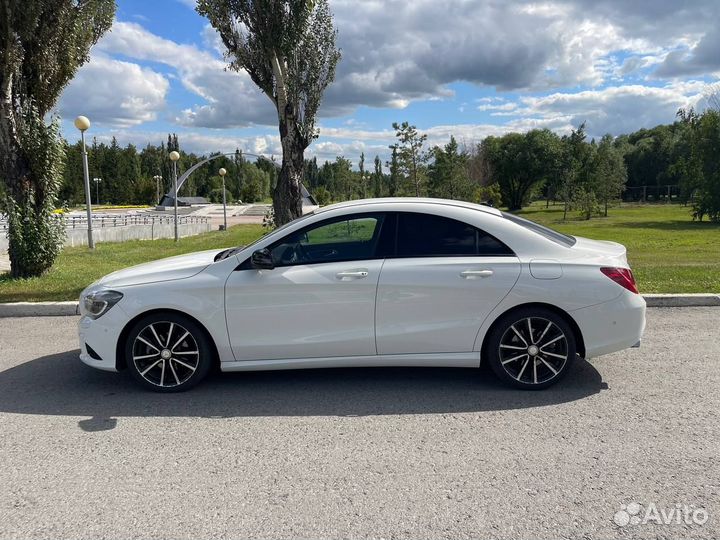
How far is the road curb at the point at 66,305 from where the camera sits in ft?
25.7

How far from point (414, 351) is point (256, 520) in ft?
6.82

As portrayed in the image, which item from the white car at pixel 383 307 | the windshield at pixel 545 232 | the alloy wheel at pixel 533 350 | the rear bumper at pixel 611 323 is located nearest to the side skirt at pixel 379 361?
the white car at pixel 383 307

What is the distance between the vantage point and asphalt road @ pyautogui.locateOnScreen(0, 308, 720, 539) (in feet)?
9.43

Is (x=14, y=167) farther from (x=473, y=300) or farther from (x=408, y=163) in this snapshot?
(x=408, y=163)

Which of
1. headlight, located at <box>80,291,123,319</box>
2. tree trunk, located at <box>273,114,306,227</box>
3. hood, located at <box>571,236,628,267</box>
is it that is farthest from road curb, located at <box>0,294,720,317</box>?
tree trunk, located at <box>273,114,306,227</box>

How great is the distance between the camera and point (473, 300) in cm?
451

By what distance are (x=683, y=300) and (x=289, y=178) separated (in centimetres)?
707

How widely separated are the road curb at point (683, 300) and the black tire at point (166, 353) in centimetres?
623

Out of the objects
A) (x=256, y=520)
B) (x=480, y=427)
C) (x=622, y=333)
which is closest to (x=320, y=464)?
(x=256, y=520)

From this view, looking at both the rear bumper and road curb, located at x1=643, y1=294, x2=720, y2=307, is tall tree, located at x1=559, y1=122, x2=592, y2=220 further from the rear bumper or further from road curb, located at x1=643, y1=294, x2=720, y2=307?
the rear bumper

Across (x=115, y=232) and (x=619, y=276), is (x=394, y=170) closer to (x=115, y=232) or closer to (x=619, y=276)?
(x=115, y=232)

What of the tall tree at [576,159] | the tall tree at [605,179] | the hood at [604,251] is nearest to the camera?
the hood at [604,251]

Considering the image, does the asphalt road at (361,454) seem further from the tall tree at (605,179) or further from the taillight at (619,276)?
the tall tree at (605,179)

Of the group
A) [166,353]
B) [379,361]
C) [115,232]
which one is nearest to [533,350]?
[379,361]
